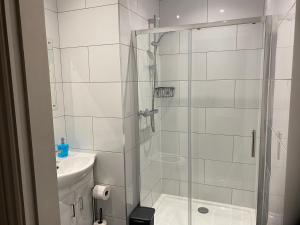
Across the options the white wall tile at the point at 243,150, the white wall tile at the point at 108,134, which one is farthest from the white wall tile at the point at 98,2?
the white wall tile at the point at 243,150

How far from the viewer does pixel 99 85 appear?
1.96 meters

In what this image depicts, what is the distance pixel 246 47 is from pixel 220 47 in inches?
9.2

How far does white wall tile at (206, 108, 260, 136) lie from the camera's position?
2.23 m

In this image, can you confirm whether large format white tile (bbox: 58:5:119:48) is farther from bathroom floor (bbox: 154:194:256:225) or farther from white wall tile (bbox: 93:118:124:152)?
bathroom floor (bbox: 154:194:256:225)

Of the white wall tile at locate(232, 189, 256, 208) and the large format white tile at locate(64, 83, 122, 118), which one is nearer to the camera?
the large format white tile at locate(64, 83, 122, 118)

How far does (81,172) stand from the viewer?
1.75 metres

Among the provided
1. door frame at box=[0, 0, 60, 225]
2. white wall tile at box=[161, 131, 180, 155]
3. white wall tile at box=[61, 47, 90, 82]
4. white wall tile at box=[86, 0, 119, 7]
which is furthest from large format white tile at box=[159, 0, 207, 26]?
door frame at box=[0, 0, 60, 225]

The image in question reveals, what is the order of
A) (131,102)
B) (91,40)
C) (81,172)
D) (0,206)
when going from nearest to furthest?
(0,206) → (81,172) → (91,40) → (131,102)

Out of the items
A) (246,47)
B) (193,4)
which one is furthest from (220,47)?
(193,4)

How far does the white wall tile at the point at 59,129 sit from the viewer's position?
1996mm

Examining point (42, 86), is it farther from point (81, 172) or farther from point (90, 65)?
point (90, 65)

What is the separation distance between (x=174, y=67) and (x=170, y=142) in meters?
0.79

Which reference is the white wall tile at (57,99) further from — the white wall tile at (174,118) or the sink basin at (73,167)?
the white wall tile at (174,118)

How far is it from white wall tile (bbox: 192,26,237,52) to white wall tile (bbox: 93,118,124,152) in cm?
107
